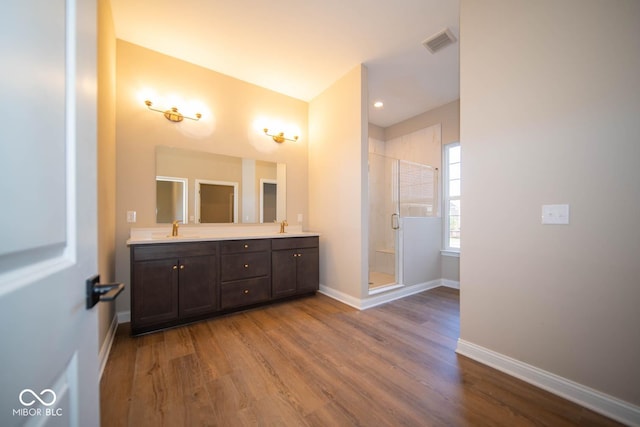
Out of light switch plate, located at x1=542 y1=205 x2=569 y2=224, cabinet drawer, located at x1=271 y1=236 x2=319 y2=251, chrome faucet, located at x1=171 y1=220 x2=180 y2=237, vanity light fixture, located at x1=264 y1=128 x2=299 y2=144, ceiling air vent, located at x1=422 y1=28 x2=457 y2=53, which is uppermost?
ceiling air vent, located at x1=422 y1=28 x2=457 y2=53

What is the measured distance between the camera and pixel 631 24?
1.31 metres

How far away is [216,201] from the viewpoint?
120 inches

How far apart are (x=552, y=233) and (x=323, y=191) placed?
2504 mm

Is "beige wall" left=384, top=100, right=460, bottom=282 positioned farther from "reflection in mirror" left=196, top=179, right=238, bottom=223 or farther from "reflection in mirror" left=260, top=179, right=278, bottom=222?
"reflection in mirror" left=196, top=179, right=238, bottom=223

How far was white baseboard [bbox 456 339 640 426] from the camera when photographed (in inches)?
51.2

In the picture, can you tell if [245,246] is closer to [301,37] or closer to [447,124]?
[301,37]

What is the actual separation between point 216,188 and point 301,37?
1.99 meters

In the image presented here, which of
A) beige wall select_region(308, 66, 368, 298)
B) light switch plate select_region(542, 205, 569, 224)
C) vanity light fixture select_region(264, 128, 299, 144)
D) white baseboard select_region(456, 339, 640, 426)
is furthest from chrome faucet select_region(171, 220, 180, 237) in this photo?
light switch plate select_region(542, 205, 569, 224)

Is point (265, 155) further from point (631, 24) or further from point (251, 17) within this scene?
point (631, 24)

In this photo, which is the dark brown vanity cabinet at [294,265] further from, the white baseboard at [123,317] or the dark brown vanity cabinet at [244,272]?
the white baseboard at [123,317]

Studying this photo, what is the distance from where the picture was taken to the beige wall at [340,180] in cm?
293

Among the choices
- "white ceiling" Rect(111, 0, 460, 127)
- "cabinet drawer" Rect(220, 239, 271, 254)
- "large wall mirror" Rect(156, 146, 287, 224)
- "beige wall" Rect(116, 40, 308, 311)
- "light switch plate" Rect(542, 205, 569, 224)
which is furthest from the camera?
"large wall mirror" Rect(156, 146, 287, 224)

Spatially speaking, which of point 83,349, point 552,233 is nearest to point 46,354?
point 83,349

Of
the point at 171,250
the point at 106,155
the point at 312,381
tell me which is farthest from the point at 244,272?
the point at 106,155
